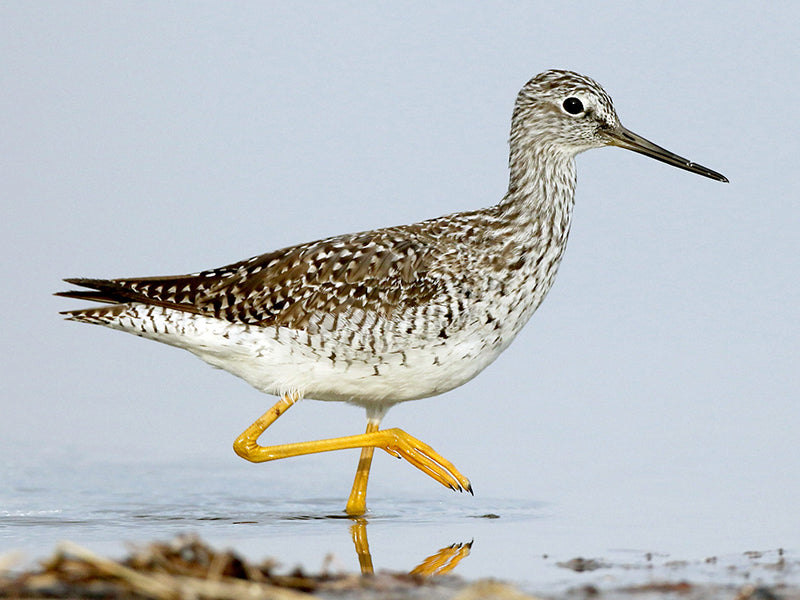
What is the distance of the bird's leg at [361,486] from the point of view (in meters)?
11.0

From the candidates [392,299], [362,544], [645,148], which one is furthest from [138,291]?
[645,148]

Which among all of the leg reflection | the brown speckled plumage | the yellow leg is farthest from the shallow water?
the brown speckled plumage

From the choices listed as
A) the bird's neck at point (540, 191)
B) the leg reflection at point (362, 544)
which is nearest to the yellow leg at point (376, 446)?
the leg reflection at point (362, 544)

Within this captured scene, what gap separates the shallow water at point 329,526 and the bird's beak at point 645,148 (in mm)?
3264

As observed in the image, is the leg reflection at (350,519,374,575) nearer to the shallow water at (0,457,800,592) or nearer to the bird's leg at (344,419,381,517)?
the shallow water at (0,457,800,592)

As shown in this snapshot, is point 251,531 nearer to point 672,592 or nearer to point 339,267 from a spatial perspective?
point 339,267

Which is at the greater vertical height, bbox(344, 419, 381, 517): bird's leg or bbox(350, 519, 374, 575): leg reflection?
bbox(344, 419, 381, 517): bird's leg

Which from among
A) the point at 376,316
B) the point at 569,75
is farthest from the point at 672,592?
the point at 569,75

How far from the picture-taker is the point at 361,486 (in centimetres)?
1107

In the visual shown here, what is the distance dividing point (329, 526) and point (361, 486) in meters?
0.90

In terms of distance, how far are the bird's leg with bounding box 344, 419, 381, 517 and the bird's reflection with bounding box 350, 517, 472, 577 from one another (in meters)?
1.06

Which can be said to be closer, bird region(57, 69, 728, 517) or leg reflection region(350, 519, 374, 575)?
leg reflection region(350, 519, 374, 575)

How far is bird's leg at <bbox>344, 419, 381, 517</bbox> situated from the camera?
432 inches

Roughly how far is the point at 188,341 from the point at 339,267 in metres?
1.55
